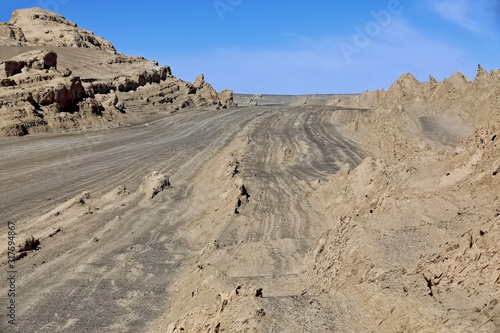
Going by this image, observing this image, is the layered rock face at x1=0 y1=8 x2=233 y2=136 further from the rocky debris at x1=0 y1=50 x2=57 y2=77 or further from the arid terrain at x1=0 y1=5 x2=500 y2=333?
the arid terrain at x1=0 y1=5 x2=500 y2=333

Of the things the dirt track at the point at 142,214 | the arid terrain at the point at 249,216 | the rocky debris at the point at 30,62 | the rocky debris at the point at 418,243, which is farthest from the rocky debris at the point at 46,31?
the rocky debris at the point at 418,243

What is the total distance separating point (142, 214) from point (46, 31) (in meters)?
47.4

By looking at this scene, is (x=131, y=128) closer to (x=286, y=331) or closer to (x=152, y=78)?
(x=152, y=78)

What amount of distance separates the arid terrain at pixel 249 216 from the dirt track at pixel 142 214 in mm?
64

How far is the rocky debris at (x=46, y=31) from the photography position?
52562mm

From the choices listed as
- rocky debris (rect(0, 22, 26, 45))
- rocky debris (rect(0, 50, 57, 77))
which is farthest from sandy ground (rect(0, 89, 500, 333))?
rocky debris (rect(0, 22, 26, 45))

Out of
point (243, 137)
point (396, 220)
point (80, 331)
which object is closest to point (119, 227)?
point (80, 331)

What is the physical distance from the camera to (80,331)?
9281 mm

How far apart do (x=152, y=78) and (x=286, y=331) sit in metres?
43.0

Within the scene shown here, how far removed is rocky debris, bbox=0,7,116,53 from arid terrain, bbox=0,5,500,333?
2093 cm

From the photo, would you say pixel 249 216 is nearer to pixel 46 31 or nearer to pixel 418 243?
pixel 418 243

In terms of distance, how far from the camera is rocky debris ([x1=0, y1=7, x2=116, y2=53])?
172 ft

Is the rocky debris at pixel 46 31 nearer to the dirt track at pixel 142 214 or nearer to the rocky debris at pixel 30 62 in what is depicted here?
the rocky debris at pixel 30 62

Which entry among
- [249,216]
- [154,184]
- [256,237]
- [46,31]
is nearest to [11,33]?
[46,31]
